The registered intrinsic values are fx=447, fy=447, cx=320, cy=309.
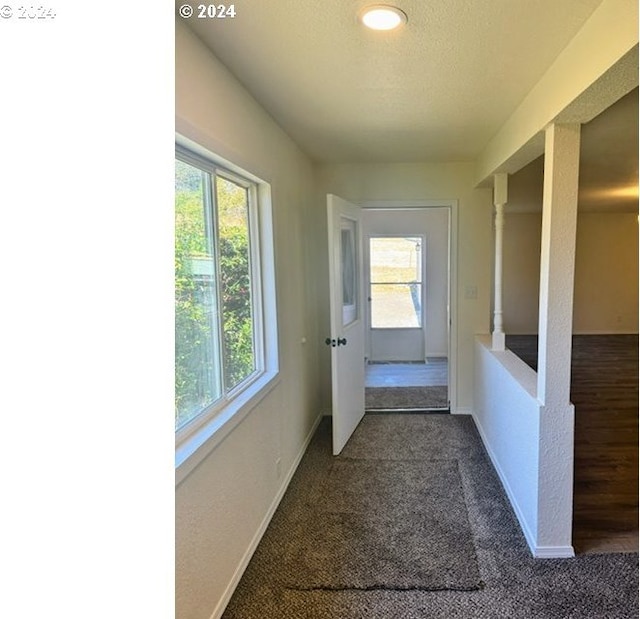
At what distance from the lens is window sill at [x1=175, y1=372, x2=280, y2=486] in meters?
1.51

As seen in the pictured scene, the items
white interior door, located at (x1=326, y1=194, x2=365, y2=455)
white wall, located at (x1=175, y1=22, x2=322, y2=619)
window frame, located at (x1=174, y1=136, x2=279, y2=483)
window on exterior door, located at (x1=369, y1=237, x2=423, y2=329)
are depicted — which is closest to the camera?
white wall, located at (x1=175, y1=22, x2=322, y2=619)

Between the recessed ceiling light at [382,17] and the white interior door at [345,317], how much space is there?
161 centimetres

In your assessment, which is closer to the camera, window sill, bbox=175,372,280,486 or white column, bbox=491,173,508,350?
window sill, bbox=175,372,280,486

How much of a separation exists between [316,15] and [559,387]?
71.9 inches

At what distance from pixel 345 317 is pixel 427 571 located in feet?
6.45

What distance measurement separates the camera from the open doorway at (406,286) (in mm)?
6434

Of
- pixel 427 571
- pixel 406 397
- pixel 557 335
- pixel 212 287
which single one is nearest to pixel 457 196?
pixel 406 397

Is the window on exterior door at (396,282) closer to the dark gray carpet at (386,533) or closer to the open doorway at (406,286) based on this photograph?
the open doorway at (406,286)

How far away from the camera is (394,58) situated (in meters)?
1.83

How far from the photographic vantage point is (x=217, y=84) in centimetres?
181

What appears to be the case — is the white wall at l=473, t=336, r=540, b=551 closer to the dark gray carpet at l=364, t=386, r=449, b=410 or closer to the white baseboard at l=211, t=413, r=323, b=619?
the dark gray carpet at l=364, t=386, r=449, b=410

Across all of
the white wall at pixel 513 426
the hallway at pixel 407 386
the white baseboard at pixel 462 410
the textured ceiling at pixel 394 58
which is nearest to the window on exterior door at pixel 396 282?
the hallway at pixel 407 386

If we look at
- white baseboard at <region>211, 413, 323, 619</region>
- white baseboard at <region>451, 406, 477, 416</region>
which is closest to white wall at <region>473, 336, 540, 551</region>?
white baseboard at <region>451, 406, 477, 416</region>

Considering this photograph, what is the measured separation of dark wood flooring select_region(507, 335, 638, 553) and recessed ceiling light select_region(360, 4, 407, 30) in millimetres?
2452
